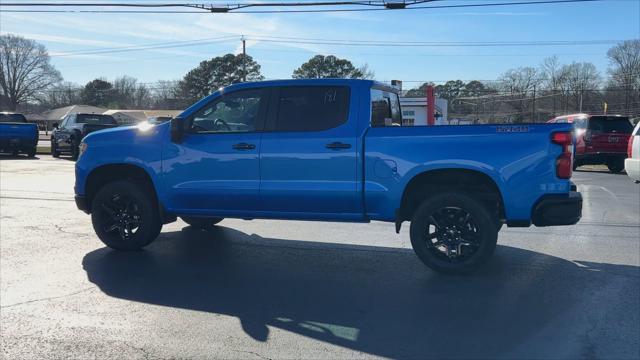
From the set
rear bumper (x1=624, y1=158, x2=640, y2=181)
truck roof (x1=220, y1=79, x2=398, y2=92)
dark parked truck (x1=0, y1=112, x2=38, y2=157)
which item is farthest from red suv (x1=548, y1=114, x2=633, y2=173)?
dark parked truck (x1=0, y1=112, x2=38, y2=157)

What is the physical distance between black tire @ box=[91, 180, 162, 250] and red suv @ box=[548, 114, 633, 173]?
15668mm

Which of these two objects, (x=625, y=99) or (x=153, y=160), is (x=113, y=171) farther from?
(x=625, y=99)

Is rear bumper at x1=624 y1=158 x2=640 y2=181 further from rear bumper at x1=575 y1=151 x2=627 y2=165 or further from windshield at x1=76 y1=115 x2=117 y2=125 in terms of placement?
windshield at x1=76 y1=115 x2=117 y2=125

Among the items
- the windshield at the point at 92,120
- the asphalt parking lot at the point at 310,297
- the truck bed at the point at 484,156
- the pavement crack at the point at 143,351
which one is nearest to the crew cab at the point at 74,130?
the windshield at the point at 92,120

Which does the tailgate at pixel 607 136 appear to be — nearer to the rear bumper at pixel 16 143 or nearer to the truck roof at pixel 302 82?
the truck roof at pixel 302 82

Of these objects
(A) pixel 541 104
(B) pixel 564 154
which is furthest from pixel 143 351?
(A) pixel 541 104

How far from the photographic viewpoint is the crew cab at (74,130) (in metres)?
22.6

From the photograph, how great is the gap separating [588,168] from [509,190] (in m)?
17.4

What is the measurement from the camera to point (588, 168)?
2095cm

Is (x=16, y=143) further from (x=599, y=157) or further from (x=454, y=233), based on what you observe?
(x=599, y=157)

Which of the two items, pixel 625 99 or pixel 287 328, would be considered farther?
pixel 625 99

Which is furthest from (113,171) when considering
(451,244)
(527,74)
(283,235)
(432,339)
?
(527,74)

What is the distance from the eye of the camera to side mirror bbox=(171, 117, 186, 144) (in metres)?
6.51

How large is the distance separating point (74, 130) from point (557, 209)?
21254 millimetres
